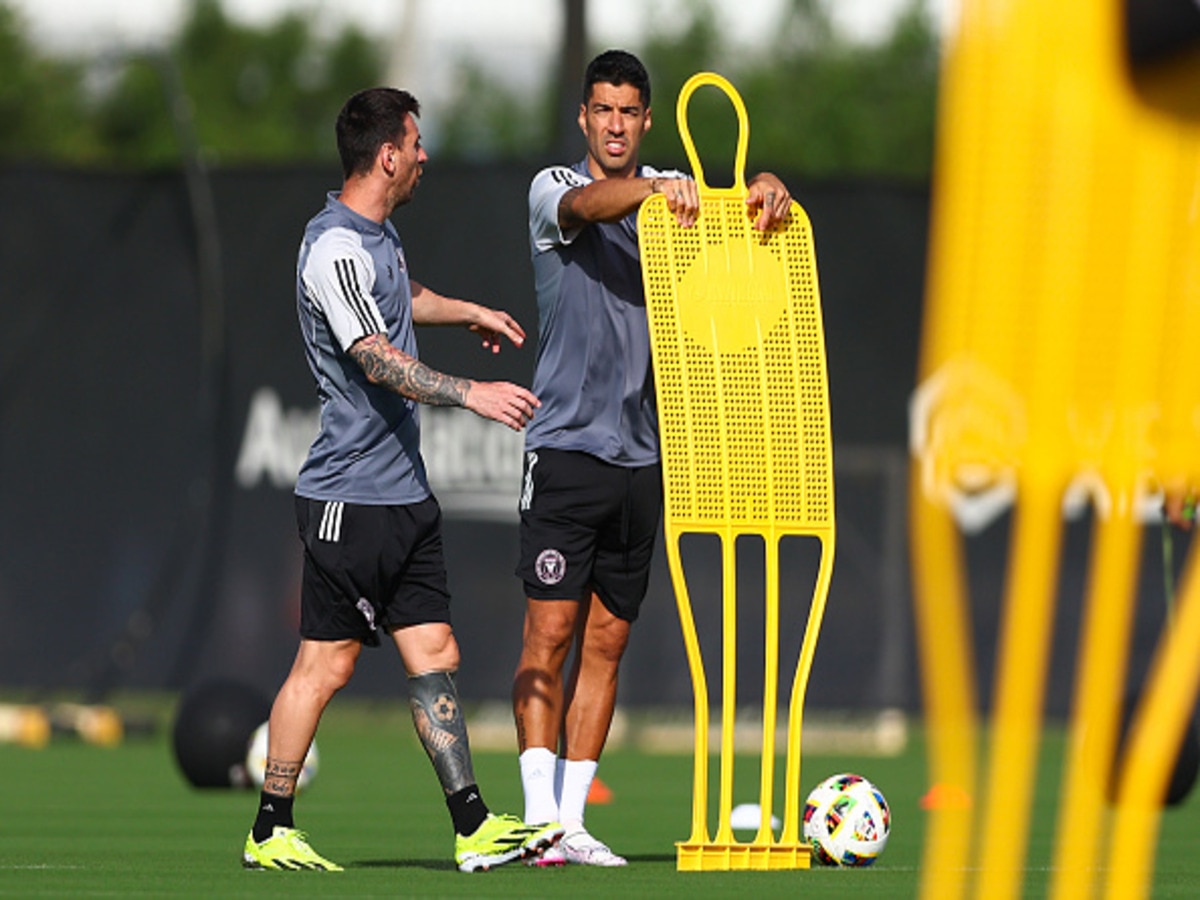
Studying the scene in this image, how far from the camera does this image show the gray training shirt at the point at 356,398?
6.62 meters

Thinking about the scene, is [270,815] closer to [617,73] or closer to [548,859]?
[548,859]

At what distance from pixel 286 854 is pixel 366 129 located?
197cm

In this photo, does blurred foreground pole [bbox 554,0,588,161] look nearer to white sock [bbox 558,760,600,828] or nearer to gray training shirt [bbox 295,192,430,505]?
gray training shirt [bbox 295,192,430,505]

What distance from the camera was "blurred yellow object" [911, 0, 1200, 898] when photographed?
274 cm

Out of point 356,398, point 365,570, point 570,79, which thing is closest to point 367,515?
point 365,570

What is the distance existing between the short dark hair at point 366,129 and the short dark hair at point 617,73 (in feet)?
1.88

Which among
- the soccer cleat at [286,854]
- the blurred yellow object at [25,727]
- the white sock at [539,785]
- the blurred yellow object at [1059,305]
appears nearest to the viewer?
the blurred yellow object at [1059,305]

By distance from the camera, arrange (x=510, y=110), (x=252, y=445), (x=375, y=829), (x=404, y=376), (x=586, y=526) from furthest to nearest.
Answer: (x=510, y=110), (x=252, y=445), (x=375, y=829), (x=586, y=526), (x=404, y=376)

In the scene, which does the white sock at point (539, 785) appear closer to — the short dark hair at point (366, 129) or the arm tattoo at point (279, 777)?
the arm tattoo at point (279, 777)

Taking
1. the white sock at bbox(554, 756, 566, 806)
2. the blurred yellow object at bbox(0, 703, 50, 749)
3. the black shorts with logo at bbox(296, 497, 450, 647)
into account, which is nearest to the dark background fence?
the blurred yellow object at bbox(0, 703, 50, 749)

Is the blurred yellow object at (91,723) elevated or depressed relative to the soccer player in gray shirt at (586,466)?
depressed

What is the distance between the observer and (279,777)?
6500 millimetres

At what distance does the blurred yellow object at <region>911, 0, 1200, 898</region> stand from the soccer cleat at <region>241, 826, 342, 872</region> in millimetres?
3798

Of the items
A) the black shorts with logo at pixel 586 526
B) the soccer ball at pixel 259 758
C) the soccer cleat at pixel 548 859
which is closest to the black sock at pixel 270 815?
the soccer cleat at pixel 548 859
